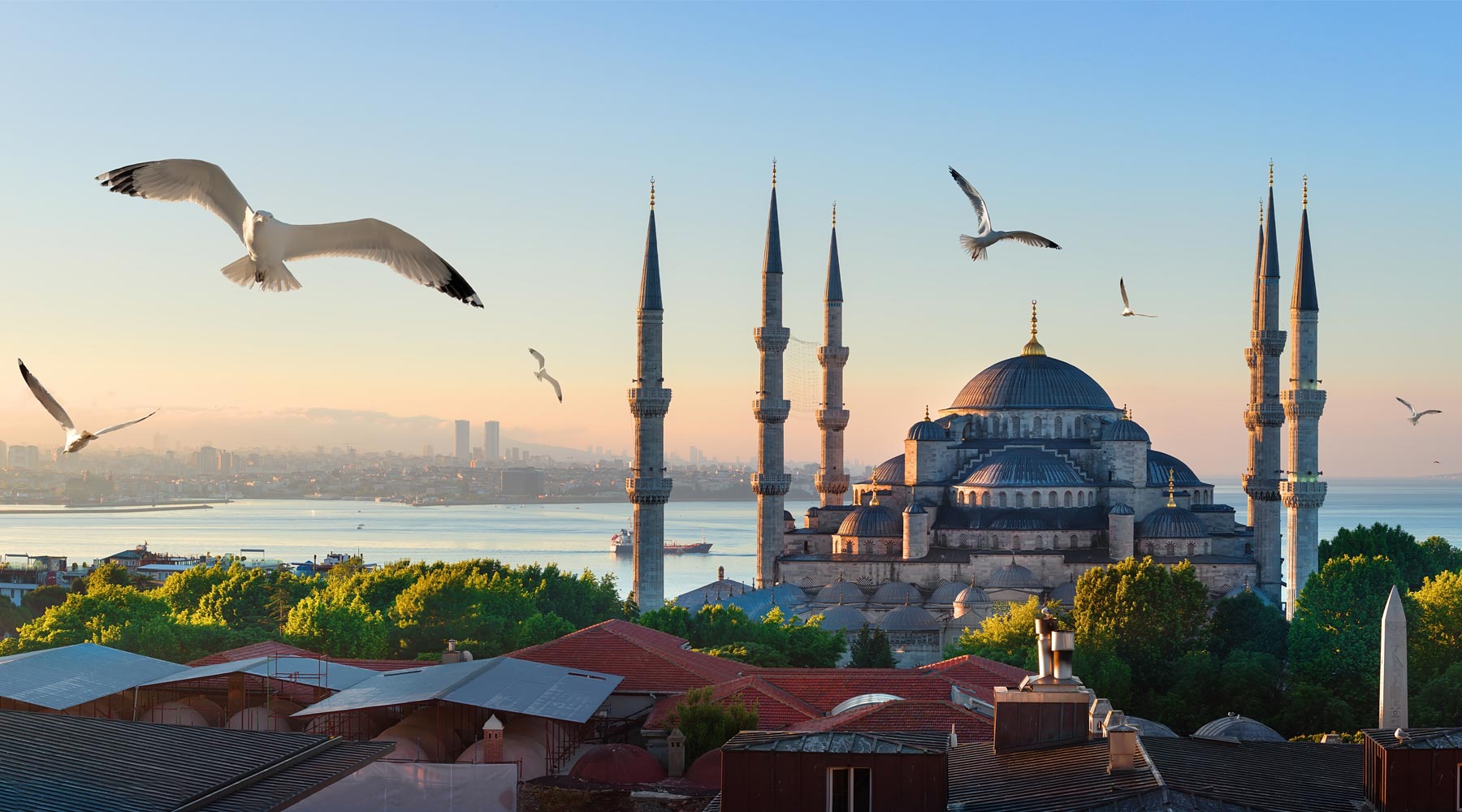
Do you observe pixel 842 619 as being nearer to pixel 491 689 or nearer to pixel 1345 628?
pixel 1345 628

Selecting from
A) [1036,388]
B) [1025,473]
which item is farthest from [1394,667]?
[1036,388]

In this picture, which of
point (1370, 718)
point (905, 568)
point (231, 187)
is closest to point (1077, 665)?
point (1370, 718)

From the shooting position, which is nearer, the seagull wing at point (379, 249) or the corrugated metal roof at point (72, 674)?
the seagull wing at point (379, 249)

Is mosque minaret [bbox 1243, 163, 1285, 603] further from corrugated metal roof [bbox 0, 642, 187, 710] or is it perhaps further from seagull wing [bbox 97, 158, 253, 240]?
seagull wing [bbox 97, 158, 253, 240]

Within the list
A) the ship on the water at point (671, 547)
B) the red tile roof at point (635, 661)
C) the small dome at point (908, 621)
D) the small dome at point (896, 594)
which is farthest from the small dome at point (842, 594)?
the ship on the water at point (671, 547)

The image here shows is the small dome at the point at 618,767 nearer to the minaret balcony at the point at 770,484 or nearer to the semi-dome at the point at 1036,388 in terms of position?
the minaret balcony at the point at 770,484

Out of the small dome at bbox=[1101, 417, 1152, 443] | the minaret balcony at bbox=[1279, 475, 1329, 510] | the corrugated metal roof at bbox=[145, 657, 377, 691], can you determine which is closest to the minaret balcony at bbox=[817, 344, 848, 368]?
the small dome at bbox=[1101, 417, 1152, 443]
